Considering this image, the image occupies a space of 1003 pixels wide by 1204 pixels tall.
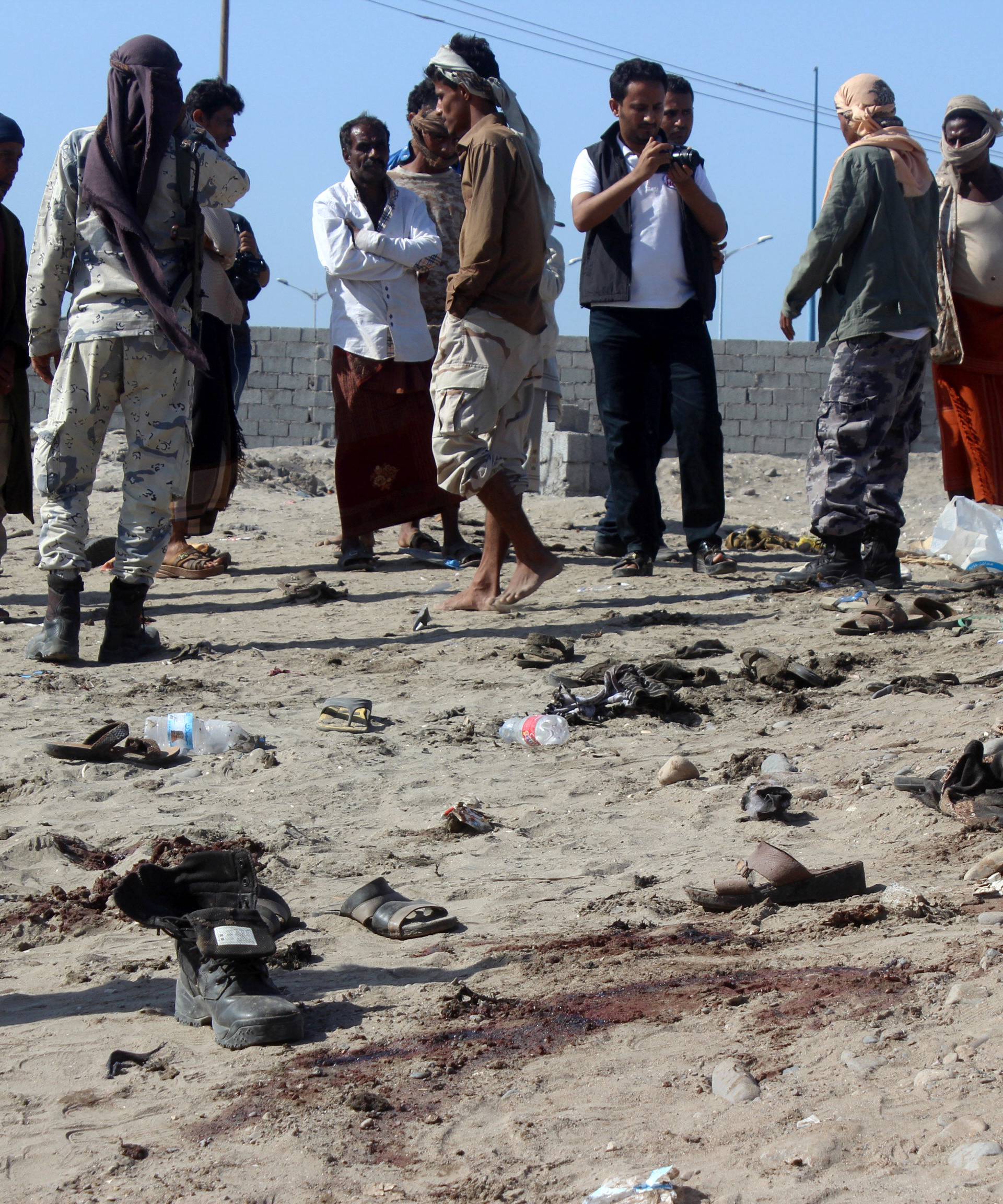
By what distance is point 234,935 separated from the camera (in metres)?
2.12

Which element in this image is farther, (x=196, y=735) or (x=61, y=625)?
(x=61, y=625)

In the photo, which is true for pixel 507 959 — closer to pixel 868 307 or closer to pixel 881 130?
pixel 868 307

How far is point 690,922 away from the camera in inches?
96.1

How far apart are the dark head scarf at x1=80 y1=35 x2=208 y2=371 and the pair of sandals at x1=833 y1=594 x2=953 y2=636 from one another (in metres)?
2.46

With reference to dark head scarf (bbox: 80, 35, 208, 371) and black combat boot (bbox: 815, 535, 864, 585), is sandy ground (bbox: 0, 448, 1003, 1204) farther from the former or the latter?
dark head scarf (bbox: 80, 35, 208, 371)

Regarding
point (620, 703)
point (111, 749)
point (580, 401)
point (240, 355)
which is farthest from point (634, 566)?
point (580, 401)

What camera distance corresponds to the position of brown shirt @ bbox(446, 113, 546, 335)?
4965 millimetres

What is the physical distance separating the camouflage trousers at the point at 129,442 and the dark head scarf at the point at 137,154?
18cm

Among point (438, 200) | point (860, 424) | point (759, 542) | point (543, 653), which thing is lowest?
point (543, 653)

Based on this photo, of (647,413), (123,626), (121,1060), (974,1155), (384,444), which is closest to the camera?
(974,1155)

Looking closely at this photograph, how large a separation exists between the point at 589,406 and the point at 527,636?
9344 mm

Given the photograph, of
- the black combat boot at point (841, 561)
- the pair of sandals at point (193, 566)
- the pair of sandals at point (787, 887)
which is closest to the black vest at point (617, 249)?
the black combat boot at point (841, 561)

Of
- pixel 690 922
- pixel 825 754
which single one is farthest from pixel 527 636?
pixel 690 922

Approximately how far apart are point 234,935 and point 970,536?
195 inches
